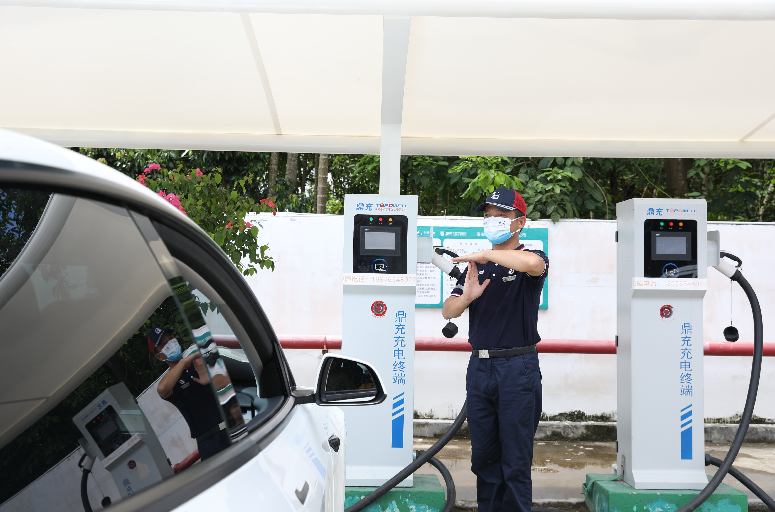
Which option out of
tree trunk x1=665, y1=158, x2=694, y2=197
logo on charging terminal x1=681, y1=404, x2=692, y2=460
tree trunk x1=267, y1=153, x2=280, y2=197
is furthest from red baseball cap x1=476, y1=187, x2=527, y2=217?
tree trunk x1=267, y1=153, x2=280, y2=197

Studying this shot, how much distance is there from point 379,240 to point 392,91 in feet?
3.00

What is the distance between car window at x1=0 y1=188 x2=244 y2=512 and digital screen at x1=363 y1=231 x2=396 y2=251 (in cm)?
289

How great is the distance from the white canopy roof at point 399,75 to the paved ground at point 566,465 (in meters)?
2.65

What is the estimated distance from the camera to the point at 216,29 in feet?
12.0

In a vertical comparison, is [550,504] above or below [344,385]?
below

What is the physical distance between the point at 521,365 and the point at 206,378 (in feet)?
8.34

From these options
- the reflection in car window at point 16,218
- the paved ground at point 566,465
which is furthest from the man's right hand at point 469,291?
the reflection in car window at point 16,218

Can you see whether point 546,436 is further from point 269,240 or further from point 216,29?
point 216,29

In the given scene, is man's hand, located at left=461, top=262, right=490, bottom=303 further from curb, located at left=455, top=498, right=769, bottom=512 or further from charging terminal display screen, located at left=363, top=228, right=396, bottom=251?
curb, located at left=455, top=498, right=769, bottom=512

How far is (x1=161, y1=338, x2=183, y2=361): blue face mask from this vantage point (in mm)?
1204

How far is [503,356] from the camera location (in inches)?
140

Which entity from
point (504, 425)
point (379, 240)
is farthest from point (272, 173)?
point (504, 425)

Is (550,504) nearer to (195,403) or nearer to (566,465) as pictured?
(566,465)

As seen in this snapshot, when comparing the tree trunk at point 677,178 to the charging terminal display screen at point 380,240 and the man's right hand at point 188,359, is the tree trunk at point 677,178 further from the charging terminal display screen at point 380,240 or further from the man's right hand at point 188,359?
the man's right hand at point 188,359
